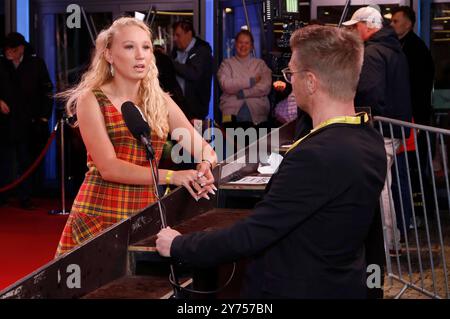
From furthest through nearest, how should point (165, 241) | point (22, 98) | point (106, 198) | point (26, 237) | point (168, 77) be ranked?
point (22, 98), point (168, 77), point (26, 237), point (106, 198), point (165, 241)

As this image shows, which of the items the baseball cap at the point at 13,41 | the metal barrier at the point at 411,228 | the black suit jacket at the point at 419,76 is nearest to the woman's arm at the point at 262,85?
the metal barrier at the point at 411,228

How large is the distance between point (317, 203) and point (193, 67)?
6.77m

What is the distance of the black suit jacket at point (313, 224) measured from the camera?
220 centimetres

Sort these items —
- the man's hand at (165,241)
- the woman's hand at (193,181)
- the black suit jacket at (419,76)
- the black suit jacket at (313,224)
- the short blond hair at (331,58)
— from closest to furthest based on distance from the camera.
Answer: the black suit jacket at (313,224)
the short blond hair at (331,58)
the man's hand at (165,241)
the woman's hand at (193,181)
the black suit jacket at (419,76)

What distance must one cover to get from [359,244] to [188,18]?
845 centimetres

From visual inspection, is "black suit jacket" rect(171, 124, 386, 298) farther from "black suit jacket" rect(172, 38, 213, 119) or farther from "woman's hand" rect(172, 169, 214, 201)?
"black suit jacket" rect(172, 38, 213, 119)

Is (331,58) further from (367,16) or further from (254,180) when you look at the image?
(367,16)

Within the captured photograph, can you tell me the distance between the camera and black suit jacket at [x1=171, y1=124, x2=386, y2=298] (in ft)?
7.21

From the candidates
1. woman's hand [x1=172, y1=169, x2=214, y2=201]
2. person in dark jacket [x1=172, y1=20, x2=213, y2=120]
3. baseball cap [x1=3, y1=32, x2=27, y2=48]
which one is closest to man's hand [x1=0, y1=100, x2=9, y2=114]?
baseball cap [x1=3, y1=32, x2=27, y2=48]

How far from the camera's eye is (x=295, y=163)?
2.22 metres

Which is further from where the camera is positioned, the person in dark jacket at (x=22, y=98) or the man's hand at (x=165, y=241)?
the person in dark jacket at (x=22, y=98)

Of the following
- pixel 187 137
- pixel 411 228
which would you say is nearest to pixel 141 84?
pixel 187 137

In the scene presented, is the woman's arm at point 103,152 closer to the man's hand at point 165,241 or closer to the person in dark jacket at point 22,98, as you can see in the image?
the man's hand at point 165,241
